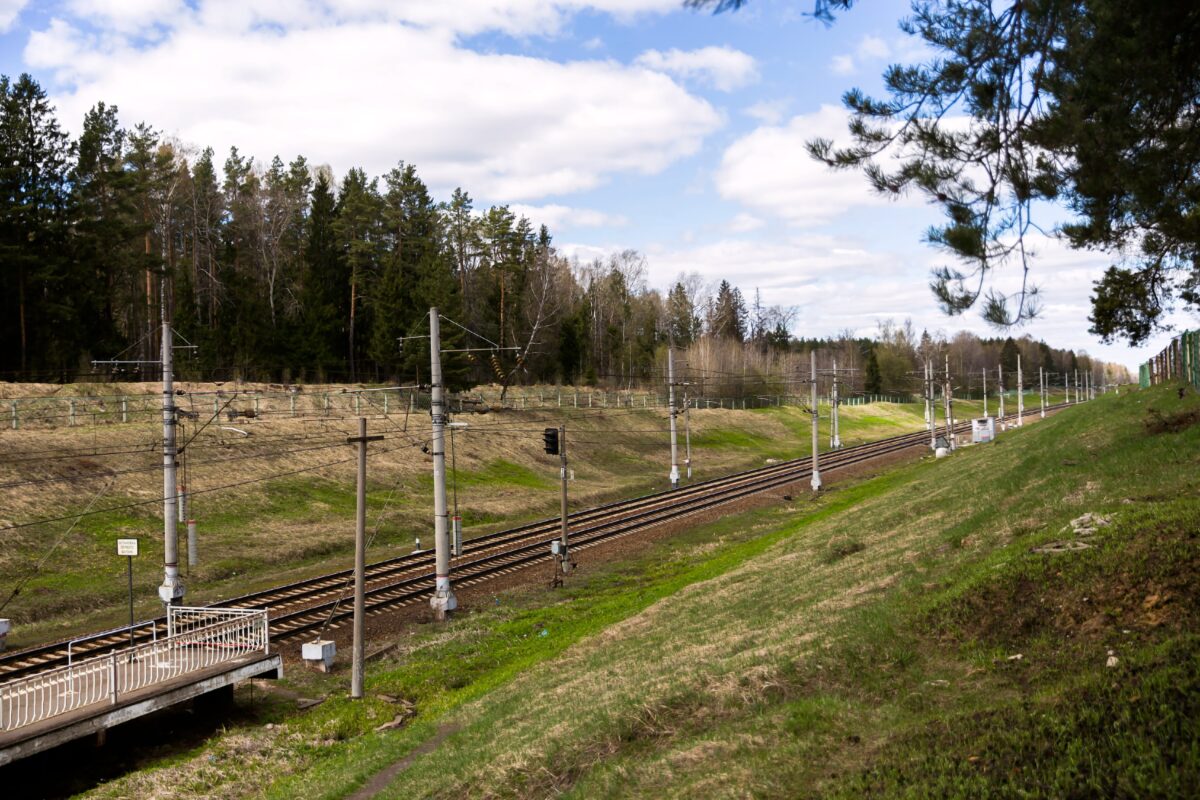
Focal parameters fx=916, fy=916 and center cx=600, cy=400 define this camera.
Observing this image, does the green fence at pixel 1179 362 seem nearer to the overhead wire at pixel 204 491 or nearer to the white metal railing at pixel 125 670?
the white metal railing at pixel 125 670

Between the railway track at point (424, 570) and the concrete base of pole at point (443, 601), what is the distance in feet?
5.83

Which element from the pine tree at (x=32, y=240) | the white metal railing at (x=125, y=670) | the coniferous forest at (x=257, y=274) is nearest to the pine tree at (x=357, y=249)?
the coniferous forest at (x=257, y=274)

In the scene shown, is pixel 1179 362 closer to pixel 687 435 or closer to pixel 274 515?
pixel 687 435

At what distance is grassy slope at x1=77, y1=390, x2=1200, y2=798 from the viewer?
824cm

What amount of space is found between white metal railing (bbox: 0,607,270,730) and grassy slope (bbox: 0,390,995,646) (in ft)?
22.4

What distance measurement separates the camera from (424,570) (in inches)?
1246

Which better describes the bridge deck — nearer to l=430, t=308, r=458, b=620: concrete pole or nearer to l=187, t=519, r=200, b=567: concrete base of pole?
l=430, t=308, r=458, b=620: concrete pole

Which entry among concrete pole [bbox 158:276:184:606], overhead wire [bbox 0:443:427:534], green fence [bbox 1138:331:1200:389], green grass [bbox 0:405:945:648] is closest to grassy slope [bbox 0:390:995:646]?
green grass [bbox 0:405:945:648]

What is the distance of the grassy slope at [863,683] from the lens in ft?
27.0

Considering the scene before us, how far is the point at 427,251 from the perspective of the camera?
7644cm

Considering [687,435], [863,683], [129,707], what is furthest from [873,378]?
[863,683]

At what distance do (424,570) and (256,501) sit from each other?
1168 cm

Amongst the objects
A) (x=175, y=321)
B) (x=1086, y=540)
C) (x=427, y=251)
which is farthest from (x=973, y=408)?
(x=1086, y=540)

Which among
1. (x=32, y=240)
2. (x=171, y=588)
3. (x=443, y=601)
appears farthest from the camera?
(x=32, y=240)
